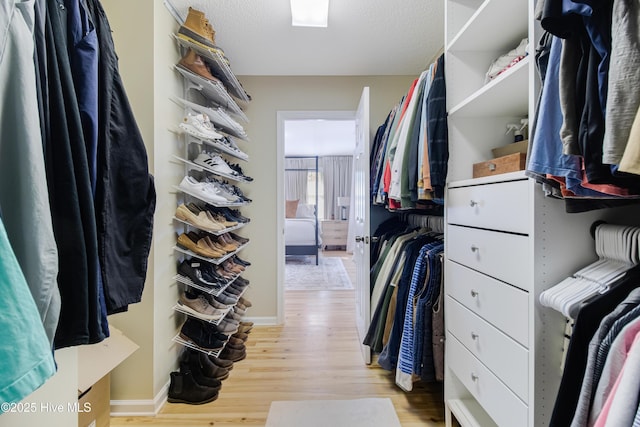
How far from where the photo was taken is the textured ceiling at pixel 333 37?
1.81 meters

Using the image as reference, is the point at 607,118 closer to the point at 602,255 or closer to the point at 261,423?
the point at 602,255

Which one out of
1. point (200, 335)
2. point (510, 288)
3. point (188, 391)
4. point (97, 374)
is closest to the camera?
point (510, 288)

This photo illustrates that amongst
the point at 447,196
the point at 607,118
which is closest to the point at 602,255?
the point at 607,118

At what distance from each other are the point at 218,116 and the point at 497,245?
69.6 inches

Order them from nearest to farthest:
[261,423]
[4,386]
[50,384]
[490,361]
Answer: [4,386], [50,384], [490,361], [261,423]

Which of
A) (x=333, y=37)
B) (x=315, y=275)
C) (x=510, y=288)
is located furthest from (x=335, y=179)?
(x=510, y=288)

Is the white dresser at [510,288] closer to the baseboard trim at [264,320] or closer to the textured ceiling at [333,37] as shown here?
the textured ceiling at [333,37]

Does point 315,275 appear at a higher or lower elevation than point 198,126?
lower

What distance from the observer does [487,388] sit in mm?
1084

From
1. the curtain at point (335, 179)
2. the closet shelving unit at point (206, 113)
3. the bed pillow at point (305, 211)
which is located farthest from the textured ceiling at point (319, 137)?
the closet shelving unit at point (206, 113)

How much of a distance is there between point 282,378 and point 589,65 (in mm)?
2024

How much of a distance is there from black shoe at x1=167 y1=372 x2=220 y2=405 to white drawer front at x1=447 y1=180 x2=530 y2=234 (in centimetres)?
162

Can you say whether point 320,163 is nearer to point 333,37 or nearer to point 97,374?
point 333,37

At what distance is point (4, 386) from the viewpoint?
0.39 metres
